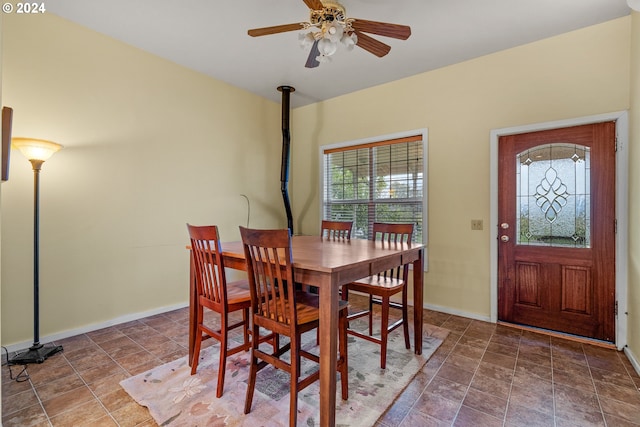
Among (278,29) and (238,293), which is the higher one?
(278,29)

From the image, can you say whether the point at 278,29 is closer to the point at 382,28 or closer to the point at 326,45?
the point at 326,45

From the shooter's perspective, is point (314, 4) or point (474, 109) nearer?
point (314, 4)

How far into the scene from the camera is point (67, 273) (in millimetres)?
2680

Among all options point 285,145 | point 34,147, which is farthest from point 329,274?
point 285,145

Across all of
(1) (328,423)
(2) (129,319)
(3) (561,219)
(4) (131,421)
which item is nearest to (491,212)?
(3) (561,219)

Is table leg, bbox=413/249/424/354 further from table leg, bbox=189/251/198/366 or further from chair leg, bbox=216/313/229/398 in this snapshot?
table leg, bbox=189/251/198/366

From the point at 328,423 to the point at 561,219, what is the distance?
271cm

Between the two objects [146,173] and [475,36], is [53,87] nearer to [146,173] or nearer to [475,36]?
[146,173]

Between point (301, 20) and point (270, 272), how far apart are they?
227cm

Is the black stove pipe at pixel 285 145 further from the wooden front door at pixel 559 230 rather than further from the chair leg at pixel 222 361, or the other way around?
the wooden front door at pixel 559 230

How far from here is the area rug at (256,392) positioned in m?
1.67

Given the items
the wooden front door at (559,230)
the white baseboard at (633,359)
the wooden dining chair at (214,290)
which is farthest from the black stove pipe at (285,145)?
the white baseboard at (633,359)

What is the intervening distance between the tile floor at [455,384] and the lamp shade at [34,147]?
1.56m

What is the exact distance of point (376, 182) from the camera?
404 centimetres
